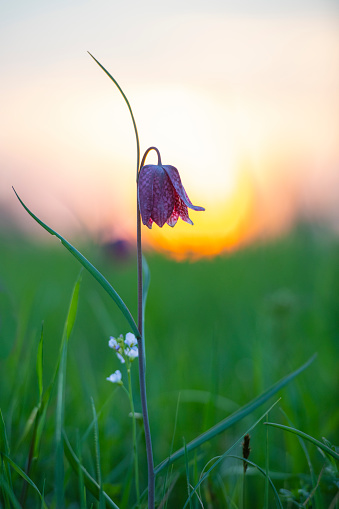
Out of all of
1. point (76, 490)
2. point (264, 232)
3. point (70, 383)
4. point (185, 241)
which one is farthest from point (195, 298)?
point (76, 490)

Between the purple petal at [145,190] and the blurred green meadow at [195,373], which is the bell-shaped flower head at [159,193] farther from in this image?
the blurred green meadow at [195,373]

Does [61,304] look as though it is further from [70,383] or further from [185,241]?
[70,383]

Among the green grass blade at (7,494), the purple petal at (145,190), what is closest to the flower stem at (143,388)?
the purple petal at (145,190)

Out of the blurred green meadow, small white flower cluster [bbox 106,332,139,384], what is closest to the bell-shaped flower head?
small white flower cluster [bbox 106,332,139,384]

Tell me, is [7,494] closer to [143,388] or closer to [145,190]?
[143,388]

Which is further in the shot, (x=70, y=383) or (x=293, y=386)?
(x=70, y=383)

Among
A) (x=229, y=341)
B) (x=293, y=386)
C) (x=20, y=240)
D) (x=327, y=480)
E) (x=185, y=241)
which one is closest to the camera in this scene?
(x=327, y=480)
